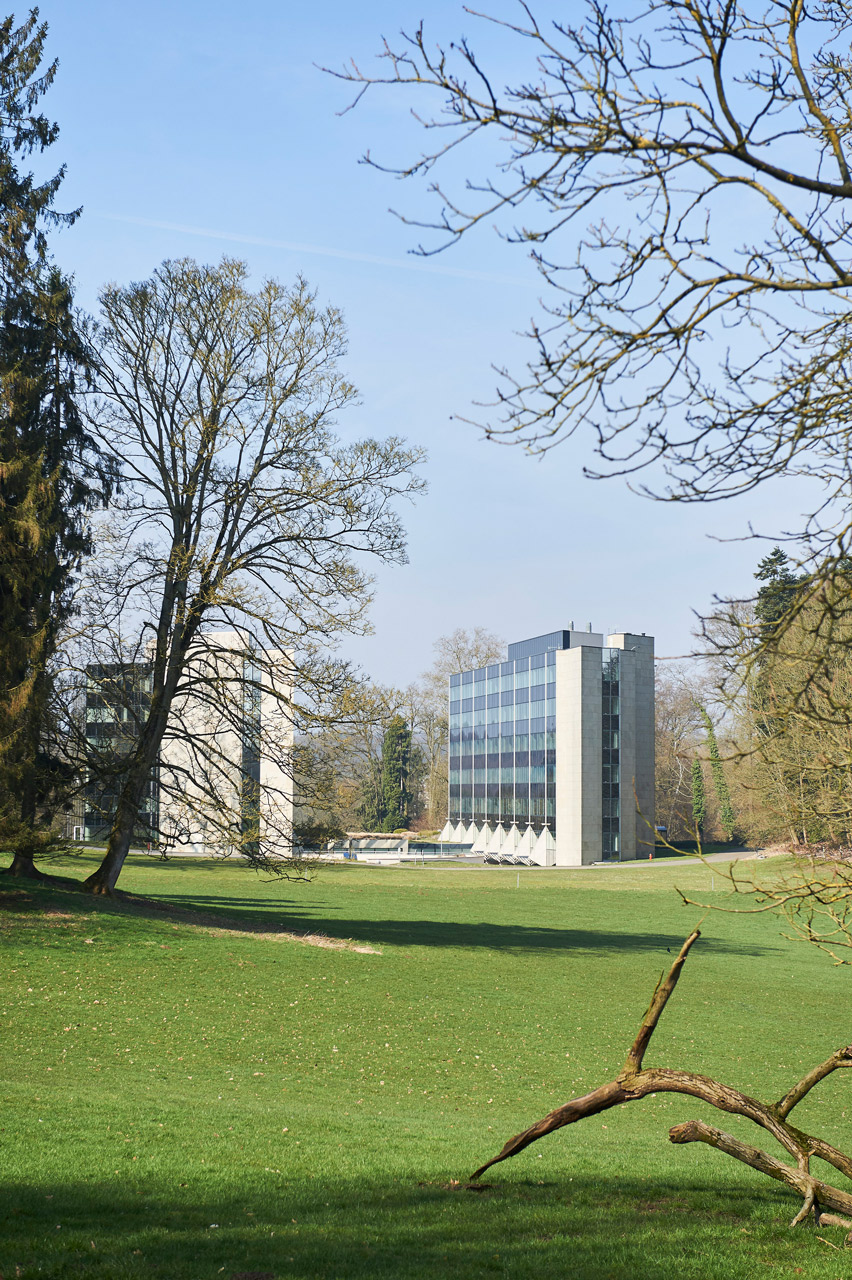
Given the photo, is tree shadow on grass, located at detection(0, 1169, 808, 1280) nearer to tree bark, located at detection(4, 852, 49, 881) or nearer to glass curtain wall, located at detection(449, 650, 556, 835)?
tree bark, located at detection(4, 852, 49, 881)

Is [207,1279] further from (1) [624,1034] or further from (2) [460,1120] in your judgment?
(1) [624,1034]

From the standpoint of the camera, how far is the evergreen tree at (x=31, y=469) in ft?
60.5

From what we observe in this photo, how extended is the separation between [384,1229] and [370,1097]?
18.1 feet

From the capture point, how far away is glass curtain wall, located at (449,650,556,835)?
69.2 metres

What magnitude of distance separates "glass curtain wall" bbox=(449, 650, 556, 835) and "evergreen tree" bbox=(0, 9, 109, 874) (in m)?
49.9

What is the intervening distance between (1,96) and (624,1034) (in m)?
23.0

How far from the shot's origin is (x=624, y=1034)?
1569 cm

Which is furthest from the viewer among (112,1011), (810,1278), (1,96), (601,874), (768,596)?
(601,874)

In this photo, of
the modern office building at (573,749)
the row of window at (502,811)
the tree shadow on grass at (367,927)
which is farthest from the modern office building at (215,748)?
the row of window at (502,811)

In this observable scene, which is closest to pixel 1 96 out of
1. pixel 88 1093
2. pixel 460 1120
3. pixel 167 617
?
pixel 167 617

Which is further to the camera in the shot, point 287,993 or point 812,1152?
point 287,993

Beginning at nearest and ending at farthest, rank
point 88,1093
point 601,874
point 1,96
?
1. point 88,1093
2. point 1,96
3. point 601,874

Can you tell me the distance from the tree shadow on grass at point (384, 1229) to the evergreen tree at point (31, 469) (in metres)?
12.1

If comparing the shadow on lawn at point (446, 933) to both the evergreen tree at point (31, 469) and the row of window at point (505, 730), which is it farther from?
the row of window at point (505, 730)
